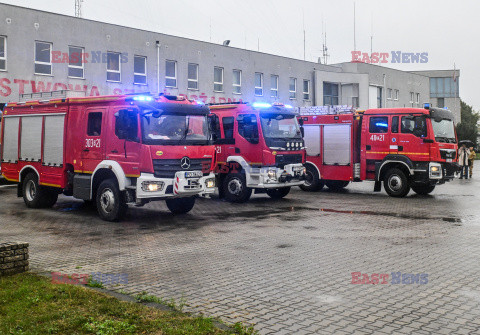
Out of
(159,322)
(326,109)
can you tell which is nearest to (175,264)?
(159,322)

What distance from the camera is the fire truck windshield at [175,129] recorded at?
12047 millimetres

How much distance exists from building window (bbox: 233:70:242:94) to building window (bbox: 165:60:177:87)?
5.27m

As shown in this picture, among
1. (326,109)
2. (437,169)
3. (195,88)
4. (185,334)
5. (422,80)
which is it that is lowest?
(185,334)

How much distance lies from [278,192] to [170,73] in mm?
16761

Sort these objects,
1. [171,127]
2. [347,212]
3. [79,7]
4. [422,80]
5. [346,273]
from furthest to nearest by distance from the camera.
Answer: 1. [422,80]
2. [79,7]
3. [347,212]
4. [171,127]
5. [346,273]

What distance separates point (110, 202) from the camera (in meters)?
12.6

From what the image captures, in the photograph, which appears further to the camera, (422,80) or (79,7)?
(422,80)

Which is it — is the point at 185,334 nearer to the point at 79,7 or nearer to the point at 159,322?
the point at 159,322

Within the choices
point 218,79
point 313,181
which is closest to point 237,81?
point 218,79

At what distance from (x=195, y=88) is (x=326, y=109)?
1486 cm

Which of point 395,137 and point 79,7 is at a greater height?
point 79,7

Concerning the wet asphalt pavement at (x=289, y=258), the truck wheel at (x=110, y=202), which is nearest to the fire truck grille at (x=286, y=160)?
the wet asphalt pavement at (x=289, y=258)

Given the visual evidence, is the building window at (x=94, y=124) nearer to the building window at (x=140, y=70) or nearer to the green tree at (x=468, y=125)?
the building window at (x=140, y=70)

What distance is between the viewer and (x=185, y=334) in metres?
4.86
